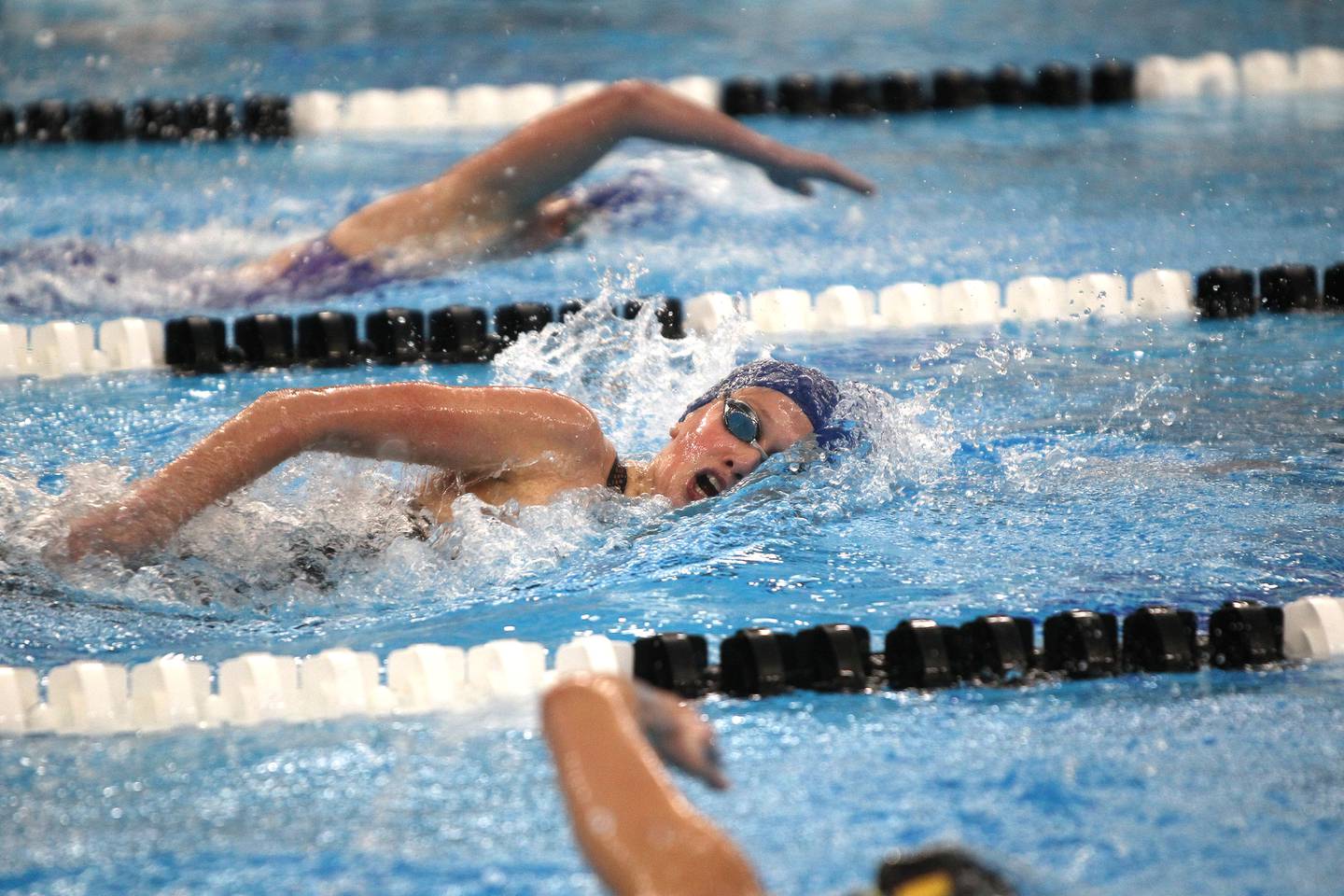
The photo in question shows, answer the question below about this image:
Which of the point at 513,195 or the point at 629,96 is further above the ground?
the point at 629,96

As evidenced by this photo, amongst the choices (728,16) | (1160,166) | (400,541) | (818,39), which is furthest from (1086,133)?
(400,541)

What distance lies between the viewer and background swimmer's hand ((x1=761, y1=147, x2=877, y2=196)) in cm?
423

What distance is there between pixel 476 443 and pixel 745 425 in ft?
1.81

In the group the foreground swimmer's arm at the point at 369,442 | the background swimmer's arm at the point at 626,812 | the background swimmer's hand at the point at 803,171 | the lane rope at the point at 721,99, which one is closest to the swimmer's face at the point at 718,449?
the foreground swimmer's arm at the point at 369,442

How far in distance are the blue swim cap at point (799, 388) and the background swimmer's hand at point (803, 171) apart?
1261 mm

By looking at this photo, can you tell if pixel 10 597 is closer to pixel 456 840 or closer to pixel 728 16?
pixel 456 840

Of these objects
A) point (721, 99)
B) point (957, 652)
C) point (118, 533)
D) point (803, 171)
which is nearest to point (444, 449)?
point (118, 533)

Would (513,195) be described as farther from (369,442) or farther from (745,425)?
(369,442)

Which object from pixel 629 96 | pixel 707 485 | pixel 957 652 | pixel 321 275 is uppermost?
pixel 629 96

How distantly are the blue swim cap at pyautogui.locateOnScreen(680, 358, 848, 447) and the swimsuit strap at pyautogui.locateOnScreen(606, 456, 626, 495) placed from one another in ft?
0.69

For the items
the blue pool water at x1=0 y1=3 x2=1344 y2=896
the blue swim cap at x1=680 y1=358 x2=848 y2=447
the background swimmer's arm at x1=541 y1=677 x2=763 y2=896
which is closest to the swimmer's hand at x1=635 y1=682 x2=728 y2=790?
the background swimmer's arm at x1=541 y1=677 x2=763 y2=896

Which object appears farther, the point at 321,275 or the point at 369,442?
the point at 321,275

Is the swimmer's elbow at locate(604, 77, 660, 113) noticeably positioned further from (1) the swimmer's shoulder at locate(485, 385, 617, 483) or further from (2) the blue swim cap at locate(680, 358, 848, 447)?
(1) the swimmer's shoulder at locate(485, 385, 617, 483)

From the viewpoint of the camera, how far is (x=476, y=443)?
8.59ft
